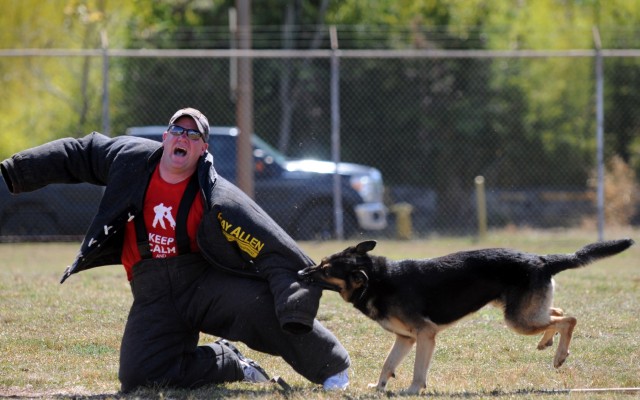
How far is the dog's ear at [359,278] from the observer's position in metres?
5.66

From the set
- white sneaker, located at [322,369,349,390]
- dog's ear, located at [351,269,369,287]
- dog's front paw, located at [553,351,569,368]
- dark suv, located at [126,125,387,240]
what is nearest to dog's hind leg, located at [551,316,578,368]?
dog's front paw, located at [553,351,569,368]

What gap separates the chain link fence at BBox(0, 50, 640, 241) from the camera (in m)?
17.3

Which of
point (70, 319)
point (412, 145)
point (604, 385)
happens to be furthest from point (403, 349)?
point (412, 145)

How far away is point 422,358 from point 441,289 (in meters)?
0.46

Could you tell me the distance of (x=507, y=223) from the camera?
60.5ft

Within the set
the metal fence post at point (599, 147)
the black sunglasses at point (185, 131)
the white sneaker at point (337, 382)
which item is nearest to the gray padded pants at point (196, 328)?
the white sneaker at point (337, 382)

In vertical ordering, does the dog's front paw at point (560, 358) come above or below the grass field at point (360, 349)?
above

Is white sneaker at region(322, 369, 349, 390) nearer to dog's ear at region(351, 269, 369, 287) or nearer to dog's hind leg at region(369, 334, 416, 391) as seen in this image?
dog's hind leg at region(369, 334, 416, 391)

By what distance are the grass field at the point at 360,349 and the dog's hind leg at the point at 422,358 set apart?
12cm

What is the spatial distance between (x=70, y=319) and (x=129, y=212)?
2193 millimetres

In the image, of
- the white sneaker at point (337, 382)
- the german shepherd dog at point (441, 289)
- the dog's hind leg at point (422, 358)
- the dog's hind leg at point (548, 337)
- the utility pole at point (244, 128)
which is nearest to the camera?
the white sneaker at point (337, 382)

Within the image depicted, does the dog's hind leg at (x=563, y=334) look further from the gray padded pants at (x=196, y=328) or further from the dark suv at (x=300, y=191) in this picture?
the dark suv at (x=300, y=191)

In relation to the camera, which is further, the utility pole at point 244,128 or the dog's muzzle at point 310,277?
the utility pole at point 244,128

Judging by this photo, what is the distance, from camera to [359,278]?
5672mm
